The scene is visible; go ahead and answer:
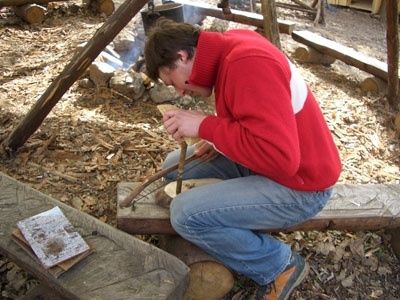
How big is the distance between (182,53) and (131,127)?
1.92 metres

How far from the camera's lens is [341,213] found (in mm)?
2539

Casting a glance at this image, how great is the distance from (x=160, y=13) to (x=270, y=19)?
67.8 inches

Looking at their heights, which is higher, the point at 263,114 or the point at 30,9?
the point at 263,114

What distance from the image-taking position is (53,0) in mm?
6293

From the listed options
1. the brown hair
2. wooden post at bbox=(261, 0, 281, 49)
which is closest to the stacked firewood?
wooden post at bbox=(261, 0, 281, 49)

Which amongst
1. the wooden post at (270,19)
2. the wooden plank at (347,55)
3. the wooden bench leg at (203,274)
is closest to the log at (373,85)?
the wooden plank at (347,55)

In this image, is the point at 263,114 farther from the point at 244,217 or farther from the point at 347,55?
the point at 347,55

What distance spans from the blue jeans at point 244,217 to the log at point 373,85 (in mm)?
3039

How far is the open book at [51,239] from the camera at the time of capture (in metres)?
1.92

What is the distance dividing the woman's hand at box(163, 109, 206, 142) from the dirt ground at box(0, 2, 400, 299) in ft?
3.43

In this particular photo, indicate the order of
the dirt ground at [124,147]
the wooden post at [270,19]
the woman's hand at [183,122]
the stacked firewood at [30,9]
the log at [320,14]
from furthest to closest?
the log at [320,14], the stacked firewood at [30,9], the wooden post at [270,19], the dirt ground at [124,147], the woman's hand at [183,122]

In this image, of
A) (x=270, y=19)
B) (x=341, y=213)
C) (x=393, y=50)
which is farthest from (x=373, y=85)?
(x=341, y=213)

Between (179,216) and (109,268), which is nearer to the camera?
(109,268)

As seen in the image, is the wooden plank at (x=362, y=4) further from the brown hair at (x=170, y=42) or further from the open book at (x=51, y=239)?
the open book at (x=51, y=239)
